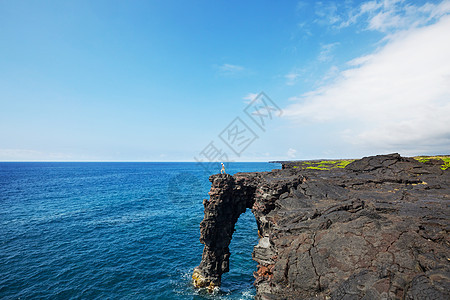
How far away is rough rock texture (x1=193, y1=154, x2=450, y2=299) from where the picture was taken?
10.0 m

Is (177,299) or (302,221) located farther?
(177,299)

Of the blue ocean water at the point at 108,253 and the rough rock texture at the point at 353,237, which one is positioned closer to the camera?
the rough rock texture at the point at 353,237

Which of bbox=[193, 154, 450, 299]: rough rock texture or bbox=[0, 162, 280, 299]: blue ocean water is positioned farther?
bbox=[0, 162, 280, 299]: blue ocean water

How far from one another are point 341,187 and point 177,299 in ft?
76.6

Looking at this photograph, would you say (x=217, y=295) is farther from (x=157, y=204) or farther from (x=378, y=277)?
(x=157, y=204)

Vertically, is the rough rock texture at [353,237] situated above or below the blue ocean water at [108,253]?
above

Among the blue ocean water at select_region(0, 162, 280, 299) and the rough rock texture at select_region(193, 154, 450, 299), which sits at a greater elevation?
the rough rock texture at select_region(193, 154, 450, 299)

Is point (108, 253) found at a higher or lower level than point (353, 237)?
lower

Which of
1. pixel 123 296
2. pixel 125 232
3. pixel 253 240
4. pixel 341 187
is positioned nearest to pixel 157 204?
pixel 125 232

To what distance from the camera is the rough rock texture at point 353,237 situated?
10016 millimetres

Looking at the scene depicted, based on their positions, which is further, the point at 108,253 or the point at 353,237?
the point at 108,253

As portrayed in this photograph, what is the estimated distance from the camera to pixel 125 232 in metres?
43.6

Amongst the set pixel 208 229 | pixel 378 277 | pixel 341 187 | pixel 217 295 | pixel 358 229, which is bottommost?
pixel 217 295

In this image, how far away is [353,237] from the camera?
13281mm
